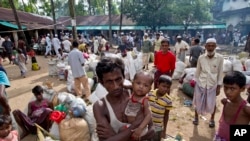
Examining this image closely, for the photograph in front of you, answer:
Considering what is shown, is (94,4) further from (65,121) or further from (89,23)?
(65,121)

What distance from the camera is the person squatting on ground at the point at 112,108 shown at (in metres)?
1.36

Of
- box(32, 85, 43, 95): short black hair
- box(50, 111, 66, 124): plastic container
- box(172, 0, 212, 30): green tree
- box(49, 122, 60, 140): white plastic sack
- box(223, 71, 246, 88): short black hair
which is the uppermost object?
box(172, 0, 212, 30): green tree

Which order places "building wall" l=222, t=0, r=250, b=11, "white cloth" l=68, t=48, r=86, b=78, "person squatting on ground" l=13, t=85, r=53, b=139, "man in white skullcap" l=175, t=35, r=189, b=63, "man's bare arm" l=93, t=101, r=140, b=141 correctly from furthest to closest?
"building wall" l=222, t=0, r=250, b=11 < "man in white skullcap" l=175, t=35, r=189, b=63 < "white cloth" l=68, t=48, r=86, b=78 < "person squatting on ground" l=13, t=85, r=53, b=139 < "man's bare arm" l=93, t=101, r=140, b=141

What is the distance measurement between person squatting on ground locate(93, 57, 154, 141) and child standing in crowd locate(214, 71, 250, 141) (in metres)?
1.07

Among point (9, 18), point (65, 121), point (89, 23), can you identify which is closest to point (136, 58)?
point (65, 121)

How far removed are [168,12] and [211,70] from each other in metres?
19.5

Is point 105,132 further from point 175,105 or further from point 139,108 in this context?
point 175,105

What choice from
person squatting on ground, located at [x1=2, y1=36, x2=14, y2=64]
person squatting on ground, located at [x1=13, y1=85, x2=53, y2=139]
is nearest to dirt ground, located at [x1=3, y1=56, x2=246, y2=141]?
person squatting on ground, located at [x1=13, y1=85, x2=53, y2=139]

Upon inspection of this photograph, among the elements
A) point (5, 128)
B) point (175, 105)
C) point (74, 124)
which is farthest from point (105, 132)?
point (175, 105)

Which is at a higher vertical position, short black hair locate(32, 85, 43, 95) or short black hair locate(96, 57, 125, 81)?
short black hair locate(96, 57, 125, 81)

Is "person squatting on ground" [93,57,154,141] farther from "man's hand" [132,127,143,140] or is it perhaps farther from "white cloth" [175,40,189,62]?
"white cloth" [175,40,189,62]

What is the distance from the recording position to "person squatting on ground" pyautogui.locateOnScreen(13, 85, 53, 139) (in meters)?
3.79

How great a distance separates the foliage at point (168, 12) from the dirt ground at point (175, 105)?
51.1ft

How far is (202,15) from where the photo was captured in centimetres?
2212
